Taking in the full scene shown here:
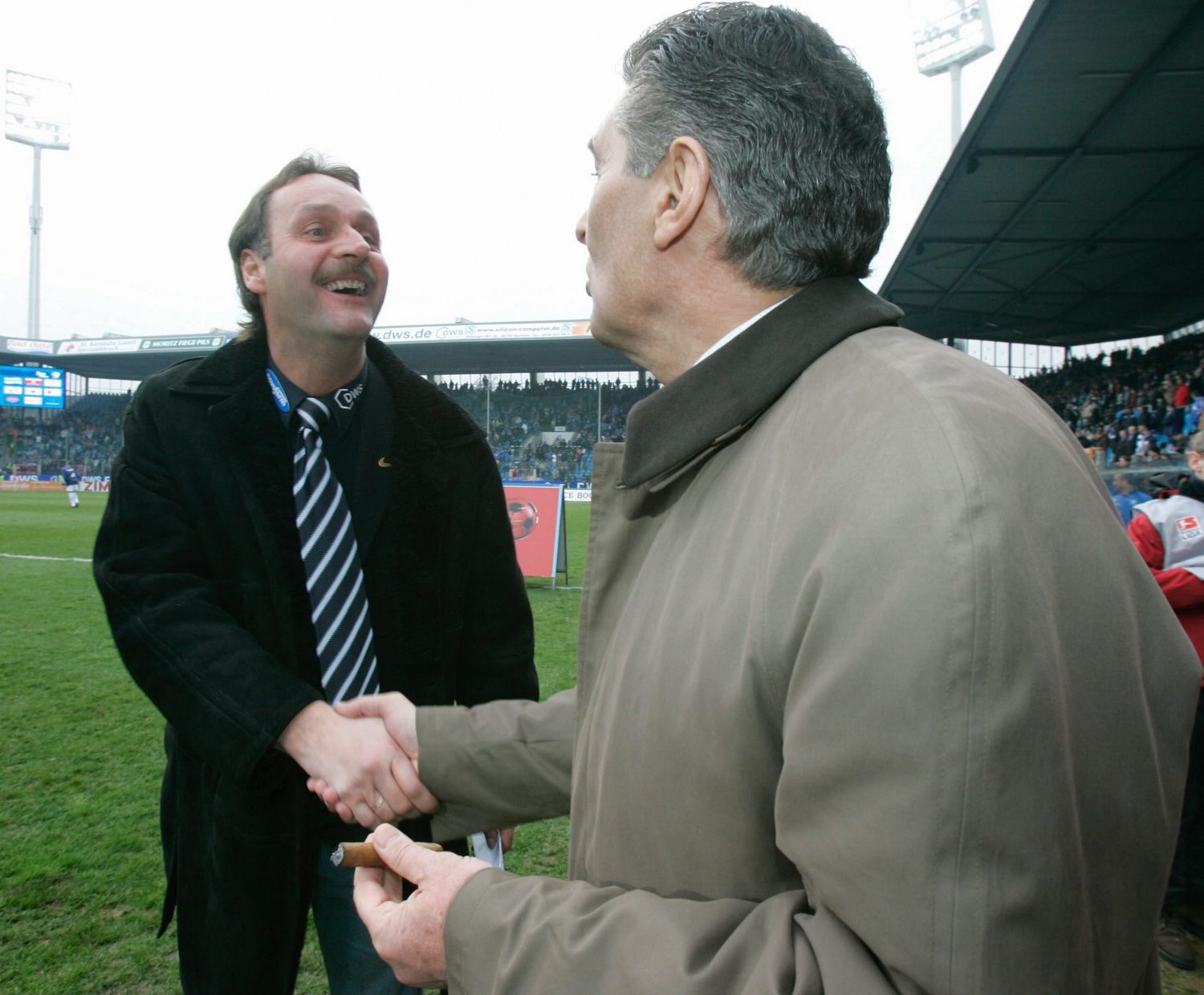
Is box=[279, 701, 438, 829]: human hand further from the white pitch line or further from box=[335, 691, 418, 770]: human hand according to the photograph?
the white pitch line

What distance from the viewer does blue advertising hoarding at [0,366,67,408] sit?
39438mm

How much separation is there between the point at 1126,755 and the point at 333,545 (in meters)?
1.74

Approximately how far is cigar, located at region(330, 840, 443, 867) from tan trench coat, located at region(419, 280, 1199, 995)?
29cm

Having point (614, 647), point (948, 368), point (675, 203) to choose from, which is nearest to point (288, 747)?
point (614, 647)

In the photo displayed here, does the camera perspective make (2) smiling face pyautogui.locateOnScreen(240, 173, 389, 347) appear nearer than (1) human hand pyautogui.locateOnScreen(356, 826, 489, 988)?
No

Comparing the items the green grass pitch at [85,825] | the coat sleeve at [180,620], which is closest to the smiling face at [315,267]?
the coat sleeve at [180,620]

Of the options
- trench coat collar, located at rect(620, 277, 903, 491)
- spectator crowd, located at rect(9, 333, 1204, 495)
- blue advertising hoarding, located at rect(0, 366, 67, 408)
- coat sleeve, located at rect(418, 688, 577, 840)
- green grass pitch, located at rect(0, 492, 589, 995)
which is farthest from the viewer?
blue advertising hoarding, located at rect(0, 366, 67, 408)

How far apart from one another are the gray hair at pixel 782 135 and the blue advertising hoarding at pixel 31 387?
156ft

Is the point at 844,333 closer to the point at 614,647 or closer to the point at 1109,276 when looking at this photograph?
the point at 614,647

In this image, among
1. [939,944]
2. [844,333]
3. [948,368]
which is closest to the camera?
[939,944]

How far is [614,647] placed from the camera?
1.10 m

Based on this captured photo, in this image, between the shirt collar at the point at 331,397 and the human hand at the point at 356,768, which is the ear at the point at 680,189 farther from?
the shirt collar at the point at 331,397

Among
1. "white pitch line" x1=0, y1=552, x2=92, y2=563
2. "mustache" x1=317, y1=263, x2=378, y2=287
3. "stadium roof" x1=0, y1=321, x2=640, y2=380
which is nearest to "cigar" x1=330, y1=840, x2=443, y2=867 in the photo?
"mustache" x1=317, y1=263, x2=378, y2=287

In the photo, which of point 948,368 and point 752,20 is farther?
point 752,20
